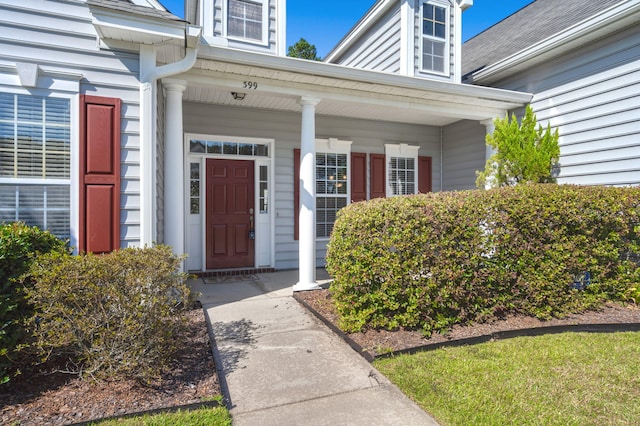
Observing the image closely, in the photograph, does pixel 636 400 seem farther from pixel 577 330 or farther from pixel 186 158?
pixel 186 158

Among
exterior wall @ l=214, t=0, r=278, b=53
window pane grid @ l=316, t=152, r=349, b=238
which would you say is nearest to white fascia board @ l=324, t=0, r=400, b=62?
exterior wall @ l=214, t=0, r=278, b=53

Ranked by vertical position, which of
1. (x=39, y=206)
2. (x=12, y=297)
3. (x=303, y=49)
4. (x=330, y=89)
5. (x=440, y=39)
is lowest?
(x=12, y=297)

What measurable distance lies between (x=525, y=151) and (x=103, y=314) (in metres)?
5.71

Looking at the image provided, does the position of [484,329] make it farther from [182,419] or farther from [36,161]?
[36,161]

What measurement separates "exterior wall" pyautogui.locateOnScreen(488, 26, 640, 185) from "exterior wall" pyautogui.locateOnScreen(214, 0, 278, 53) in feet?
13.8

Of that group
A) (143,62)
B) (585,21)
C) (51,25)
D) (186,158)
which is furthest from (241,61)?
(585,21)

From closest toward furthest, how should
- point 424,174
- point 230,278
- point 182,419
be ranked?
point 182,419 < point 230,278 < point 424,174

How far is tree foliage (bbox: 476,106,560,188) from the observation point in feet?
18.1

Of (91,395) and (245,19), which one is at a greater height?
(245,19)

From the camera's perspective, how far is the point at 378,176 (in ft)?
24.8

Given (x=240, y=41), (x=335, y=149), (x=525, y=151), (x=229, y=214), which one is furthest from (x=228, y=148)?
(x=525, y=151)

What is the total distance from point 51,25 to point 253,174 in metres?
3.55

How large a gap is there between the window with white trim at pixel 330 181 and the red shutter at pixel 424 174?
1.70 m

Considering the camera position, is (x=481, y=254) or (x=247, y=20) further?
(x=247, y=20)
